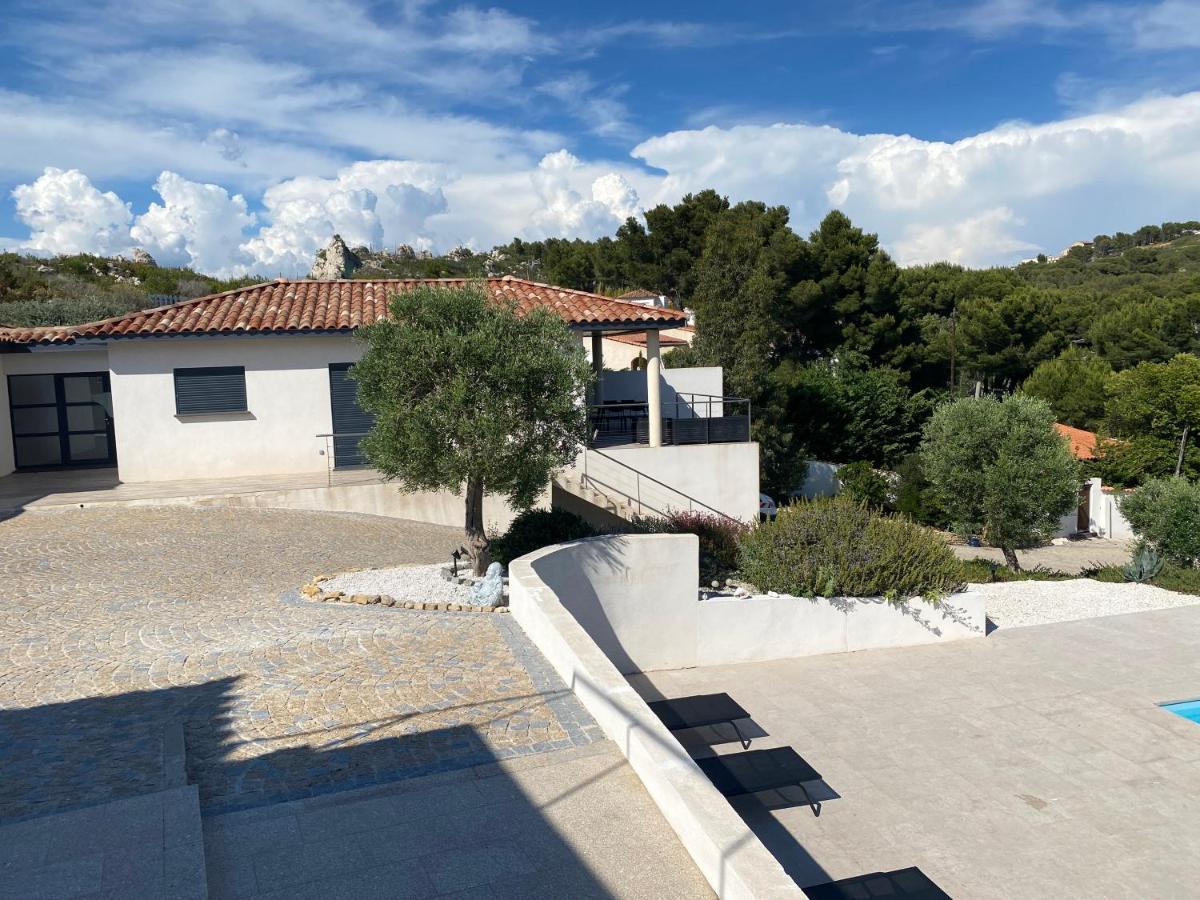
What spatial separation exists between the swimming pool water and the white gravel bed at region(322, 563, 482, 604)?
803 centimetres

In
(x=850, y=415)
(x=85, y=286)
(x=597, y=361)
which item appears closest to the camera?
(x=597, y=361)

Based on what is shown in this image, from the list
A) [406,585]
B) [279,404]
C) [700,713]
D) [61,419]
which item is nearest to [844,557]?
[700,713]

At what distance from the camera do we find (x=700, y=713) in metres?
8.12

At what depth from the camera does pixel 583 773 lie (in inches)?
217

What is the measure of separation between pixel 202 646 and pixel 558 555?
377 centimetres

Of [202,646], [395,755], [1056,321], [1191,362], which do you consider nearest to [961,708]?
[395,755]

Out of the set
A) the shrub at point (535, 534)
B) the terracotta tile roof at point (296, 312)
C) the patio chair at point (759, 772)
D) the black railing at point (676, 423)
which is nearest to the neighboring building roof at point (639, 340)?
the black railing at point (676, 423)

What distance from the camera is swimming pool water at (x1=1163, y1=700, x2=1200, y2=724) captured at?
9703mm

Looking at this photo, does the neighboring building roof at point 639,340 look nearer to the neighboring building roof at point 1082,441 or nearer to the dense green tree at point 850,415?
the dense green tree at point 850,415

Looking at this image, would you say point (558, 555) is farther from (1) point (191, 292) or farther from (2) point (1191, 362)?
(1) point (191, 292)

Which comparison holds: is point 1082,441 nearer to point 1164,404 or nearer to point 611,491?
point 1164,404

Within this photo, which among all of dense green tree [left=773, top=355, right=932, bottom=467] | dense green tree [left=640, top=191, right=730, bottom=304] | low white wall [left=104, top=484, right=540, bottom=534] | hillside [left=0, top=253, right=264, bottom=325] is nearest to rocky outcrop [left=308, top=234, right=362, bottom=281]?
hillside [left=0, top=253, right=264, bottom=325]

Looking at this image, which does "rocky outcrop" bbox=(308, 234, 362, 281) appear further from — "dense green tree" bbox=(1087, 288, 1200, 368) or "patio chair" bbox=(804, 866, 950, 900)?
"patio chair" bbox=(804, 866, 950, 900)

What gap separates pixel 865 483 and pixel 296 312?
19397 mm
